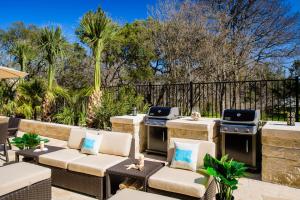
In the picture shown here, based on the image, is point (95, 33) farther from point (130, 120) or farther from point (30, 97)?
point (30, 97)

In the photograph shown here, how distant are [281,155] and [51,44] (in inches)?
303

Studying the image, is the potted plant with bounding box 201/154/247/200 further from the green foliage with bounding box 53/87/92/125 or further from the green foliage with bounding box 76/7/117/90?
the green foliage with bounding box 53/87/92/125

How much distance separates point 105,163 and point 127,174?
581mm

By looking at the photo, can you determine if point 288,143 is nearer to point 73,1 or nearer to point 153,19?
point 153,19

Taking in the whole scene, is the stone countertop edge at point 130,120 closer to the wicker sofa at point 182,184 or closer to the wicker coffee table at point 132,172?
the wicker coffee table at point 132,172

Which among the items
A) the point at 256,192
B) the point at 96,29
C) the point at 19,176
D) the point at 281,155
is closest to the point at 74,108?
the point at 96,29

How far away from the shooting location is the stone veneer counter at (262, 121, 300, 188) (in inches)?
162

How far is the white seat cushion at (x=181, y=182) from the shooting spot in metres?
2.99

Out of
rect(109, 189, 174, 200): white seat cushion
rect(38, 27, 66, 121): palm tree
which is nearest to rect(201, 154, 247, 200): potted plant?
rect(109, 189, 174, 200): white seat cushion

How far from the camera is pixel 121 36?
14031 millimetres

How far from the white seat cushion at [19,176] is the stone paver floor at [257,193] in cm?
59

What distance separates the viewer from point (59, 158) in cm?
411

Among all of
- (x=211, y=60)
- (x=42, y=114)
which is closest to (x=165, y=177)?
(x=42, y=114)

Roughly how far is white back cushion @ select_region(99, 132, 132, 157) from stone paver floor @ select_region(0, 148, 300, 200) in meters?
0.89
